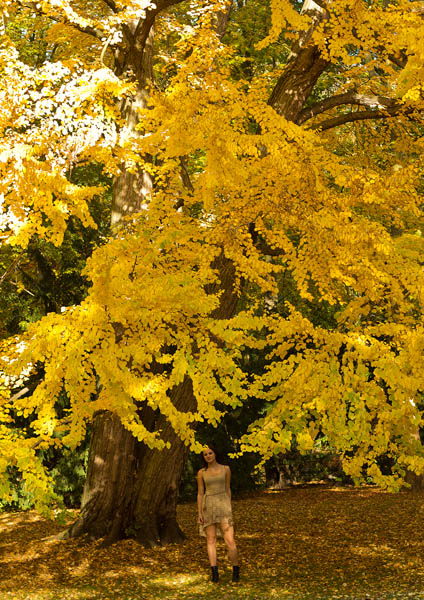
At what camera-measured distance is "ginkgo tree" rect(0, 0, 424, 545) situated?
562 centimetres

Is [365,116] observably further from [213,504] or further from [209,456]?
[213,504]

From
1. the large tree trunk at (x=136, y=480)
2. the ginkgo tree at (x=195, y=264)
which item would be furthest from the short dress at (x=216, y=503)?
the large tree trunk at (x=136, y=480)

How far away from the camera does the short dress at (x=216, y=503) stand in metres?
6.41

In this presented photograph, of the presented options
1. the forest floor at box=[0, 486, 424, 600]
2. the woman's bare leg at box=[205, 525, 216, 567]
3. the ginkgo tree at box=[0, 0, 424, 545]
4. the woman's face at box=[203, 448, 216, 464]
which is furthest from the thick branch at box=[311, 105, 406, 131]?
the woman's bare leg at box=[205, 525, 216, 567]

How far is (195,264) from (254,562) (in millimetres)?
3333

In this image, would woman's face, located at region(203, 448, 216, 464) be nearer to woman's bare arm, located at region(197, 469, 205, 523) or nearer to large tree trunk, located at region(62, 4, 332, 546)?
woman's bare arm, located at region(197, 469, 205, 523)

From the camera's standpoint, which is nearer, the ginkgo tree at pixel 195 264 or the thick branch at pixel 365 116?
the ginkgo tree at pixel 195 264

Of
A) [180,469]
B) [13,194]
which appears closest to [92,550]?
[180,469]

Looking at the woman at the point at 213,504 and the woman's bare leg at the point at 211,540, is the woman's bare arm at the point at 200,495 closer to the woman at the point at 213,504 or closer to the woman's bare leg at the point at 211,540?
the woman at the point at 213,504

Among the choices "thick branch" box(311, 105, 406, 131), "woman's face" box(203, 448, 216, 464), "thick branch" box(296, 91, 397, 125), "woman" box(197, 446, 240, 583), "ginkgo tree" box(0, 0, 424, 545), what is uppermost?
"thick branch" box(296, 91, 397, 125)

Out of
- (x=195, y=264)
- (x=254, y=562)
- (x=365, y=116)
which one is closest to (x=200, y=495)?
(x=254, y=562)

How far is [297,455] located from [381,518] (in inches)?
216

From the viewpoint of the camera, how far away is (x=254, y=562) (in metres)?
7.62

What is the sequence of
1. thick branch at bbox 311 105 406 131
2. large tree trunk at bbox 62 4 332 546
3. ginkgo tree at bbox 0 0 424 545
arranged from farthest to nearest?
thick branch at bbox 311 105 406 131, large tree trunk at bbox 62 4 332 546, ginkgo tree at bbox 0 0 424 545
